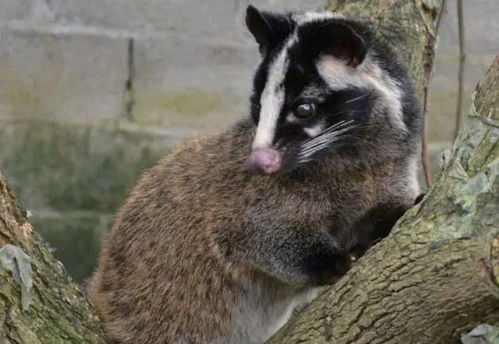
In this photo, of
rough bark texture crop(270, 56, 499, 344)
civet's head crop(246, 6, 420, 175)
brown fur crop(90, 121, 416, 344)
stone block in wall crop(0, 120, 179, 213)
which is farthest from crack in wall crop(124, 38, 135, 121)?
rough bark texture crop(270, 56, 499, 344)

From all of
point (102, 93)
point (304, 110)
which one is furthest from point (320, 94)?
point (102, 93)

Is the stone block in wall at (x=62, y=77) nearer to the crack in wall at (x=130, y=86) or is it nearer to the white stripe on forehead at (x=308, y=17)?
the crack in wall at (x=130, y=86)

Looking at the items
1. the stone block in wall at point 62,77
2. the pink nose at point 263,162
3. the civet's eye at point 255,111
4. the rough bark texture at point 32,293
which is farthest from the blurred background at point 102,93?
the rough bark texture at point 32,293

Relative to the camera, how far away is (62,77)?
7.02 meters

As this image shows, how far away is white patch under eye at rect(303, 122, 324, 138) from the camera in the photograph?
11.4 feet

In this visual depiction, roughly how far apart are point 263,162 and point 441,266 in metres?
0.90

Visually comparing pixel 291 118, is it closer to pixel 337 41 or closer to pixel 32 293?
pixel 337 41

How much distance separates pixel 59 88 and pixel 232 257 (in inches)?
141

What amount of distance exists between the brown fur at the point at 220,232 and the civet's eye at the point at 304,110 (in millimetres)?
279

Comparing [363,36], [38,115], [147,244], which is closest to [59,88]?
[38,115]

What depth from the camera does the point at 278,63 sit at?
354 centimetres

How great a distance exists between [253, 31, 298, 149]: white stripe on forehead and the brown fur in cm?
32

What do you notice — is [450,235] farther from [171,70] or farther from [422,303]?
[171,70]

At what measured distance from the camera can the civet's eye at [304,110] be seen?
346 centimetres
